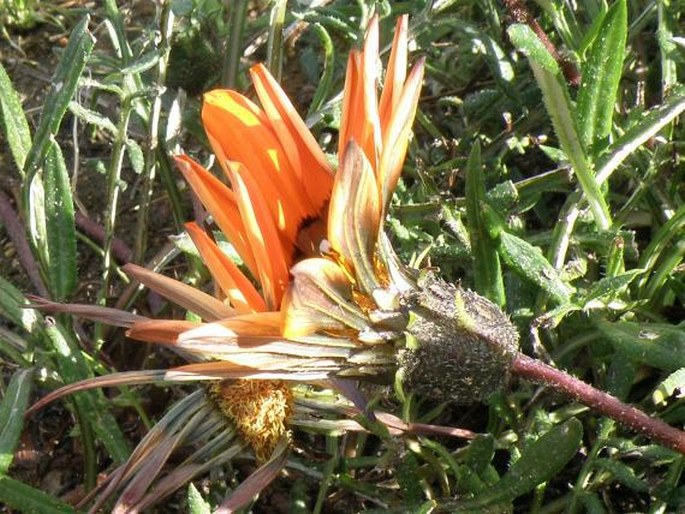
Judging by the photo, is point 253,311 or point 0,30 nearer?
point 253,311

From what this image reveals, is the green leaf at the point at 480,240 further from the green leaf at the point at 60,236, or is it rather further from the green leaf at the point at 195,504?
the green leaf at the point at 60,236

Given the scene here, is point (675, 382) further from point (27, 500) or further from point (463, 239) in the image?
point (27, 500)

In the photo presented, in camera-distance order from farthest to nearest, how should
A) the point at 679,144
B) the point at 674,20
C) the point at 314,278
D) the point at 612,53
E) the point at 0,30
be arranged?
the point at 0,30 → the point at 674,20 → the point at 679,144 → the point at 612,53 → the point at 314,278

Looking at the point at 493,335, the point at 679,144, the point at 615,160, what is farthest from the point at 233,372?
the point at 679,144

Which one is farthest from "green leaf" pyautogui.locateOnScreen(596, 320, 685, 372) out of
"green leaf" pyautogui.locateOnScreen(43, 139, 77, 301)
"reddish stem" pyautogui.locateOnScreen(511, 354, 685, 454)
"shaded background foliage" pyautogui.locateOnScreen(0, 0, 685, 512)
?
"green leaf" pyautogui.locateOnScreen(43, 139, 77, 301)

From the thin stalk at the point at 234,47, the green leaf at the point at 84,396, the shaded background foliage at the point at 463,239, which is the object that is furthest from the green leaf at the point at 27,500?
the thin stalk at the point at 234,47

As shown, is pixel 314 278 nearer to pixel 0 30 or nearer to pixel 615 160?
pixel 615 160
